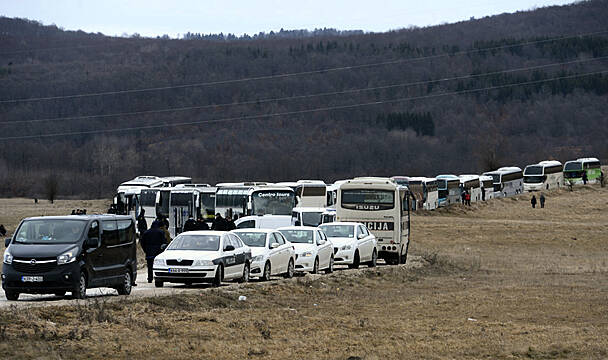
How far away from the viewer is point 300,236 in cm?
3459

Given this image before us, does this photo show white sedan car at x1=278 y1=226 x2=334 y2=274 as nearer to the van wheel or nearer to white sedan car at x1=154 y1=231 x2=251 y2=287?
the van wheel

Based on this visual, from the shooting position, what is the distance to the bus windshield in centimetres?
5156

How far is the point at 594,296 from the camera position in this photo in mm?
28188

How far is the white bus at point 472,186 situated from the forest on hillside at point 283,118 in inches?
1786

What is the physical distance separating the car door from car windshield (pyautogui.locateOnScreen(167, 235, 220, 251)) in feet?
0.67

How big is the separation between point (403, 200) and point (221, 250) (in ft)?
57.3

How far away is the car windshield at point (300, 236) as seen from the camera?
34438mm

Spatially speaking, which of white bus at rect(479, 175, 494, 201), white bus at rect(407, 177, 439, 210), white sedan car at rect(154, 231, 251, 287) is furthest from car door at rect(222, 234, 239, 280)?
white bus at rect(479, 175, 494, 201)

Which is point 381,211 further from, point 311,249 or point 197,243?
point 197,243

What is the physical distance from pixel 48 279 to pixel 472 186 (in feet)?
248

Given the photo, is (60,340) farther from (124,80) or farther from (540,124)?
(540,124)

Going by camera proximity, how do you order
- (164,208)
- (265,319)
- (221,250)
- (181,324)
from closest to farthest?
1. (181,324)
2. (265,319)
3. (221,250)
4. (164,208)

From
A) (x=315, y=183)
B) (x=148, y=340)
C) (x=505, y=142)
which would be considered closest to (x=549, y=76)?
(x=505, y=142)

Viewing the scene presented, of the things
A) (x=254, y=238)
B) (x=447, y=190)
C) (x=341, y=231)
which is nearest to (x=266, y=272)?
(x=254, y=238)
